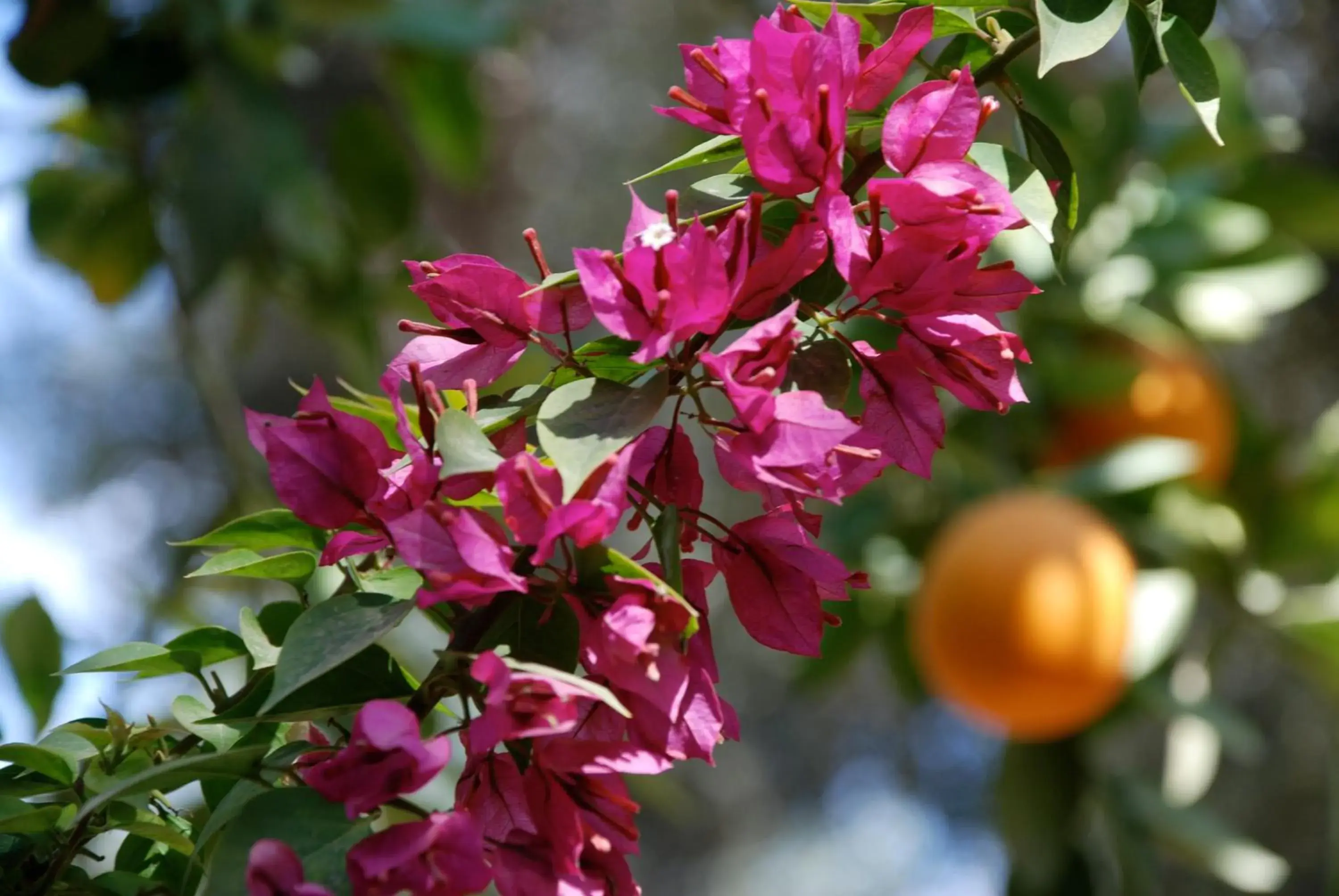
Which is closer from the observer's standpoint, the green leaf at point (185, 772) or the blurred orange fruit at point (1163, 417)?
the green leaf at point (185, 772)

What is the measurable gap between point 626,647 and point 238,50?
2.71 feet

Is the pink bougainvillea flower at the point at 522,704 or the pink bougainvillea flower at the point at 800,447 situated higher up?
the pink bougainvillea flower at the point at 800,447

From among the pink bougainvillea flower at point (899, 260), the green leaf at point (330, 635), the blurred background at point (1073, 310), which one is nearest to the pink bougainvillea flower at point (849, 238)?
the pink bougainvillea flower at point (899, 260)

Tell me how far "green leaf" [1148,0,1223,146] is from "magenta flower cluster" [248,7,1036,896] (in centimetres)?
5

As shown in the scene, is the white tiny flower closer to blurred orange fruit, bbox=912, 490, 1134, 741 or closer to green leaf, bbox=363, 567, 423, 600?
green leaf, bbox=363, 567, 423, 600

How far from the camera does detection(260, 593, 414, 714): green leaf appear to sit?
0.78ft

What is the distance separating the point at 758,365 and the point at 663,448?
0.04 m

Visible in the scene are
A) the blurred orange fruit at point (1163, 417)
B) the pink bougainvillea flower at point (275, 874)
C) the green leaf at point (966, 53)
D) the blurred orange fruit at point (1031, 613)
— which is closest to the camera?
the pink bougainvillea flower at point (275, 874)

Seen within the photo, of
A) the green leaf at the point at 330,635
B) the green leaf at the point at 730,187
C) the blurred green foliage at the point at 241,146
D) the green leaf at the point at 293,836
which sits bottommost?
the blurred green foliage at the point at 241,146

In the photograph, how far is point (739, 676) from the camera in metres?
1.92

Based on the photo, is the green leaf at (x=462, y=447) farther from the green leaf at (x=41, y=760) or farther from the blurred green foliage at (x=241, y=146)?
the blurred green foliage at (x=241, y=146)

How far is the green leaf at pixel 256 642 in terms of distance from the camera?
30 centimetres

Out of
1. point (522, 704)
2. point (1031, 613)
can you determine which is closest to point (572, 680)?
point (522, 704)

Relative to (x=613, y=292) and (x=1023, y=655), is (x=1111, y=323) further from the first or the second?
(x=613, y=292)
